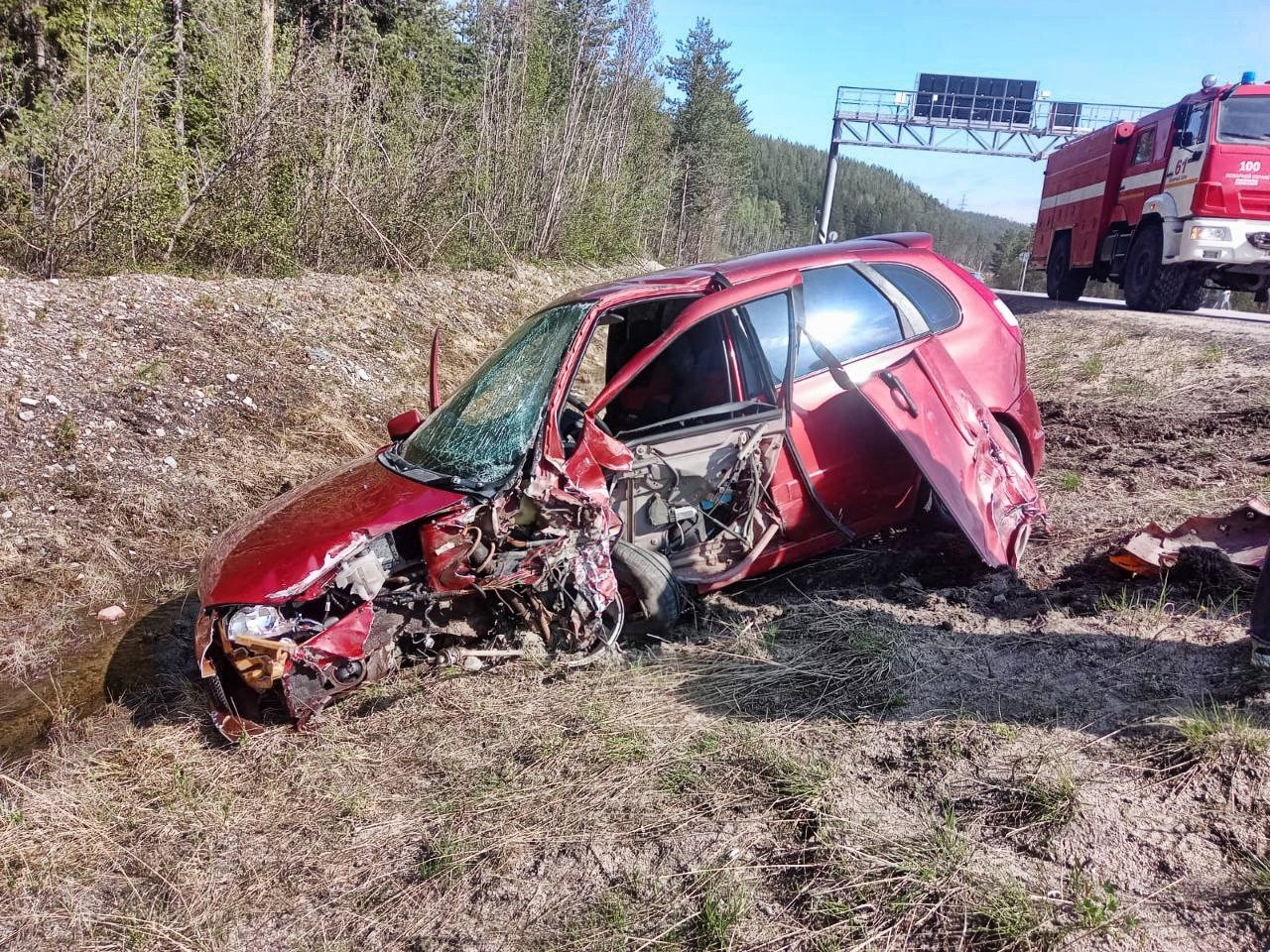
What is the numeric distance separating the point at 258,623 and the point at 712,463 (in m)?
2.11

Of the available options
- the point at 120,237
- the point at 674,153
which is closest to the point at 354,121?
the point at 120,237

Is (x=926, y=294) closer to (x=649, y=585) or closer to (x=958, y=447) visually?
(x=958, y=447)

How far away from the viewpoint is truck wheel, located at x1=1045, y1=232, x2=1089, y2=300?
49.0 ft

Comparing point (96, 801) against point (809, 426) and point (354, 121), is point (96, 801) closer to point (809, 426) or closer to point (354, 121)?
point (809, 426)

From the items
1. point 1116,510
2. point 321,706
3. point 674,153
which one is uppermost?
point 674,153

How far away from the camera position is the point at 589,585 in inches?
139

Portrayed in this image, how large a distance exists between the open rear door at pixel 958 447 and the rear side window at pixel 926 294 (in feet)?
1.07

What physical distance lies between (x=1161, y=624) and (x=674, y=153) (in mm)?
36071

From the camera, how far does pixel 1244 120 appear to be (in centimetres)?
1002

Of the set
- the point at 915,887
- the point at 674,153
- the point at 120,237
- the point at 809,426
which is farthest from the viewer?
the point at 674,153

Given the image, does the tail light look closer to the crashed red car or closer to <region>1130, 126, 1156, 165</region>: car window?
the crashed red car

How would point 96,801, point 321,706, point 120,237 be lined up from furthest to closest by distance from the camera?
point 120,237 < point 321,706 < point 96,801

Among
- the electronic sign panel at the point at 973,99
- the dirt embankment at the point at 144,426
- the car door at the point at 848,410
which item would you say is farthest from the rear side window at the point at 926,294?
the electronic sign panel at the point at 973,99

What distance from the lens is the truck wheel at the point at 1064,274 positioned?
1495 cm
